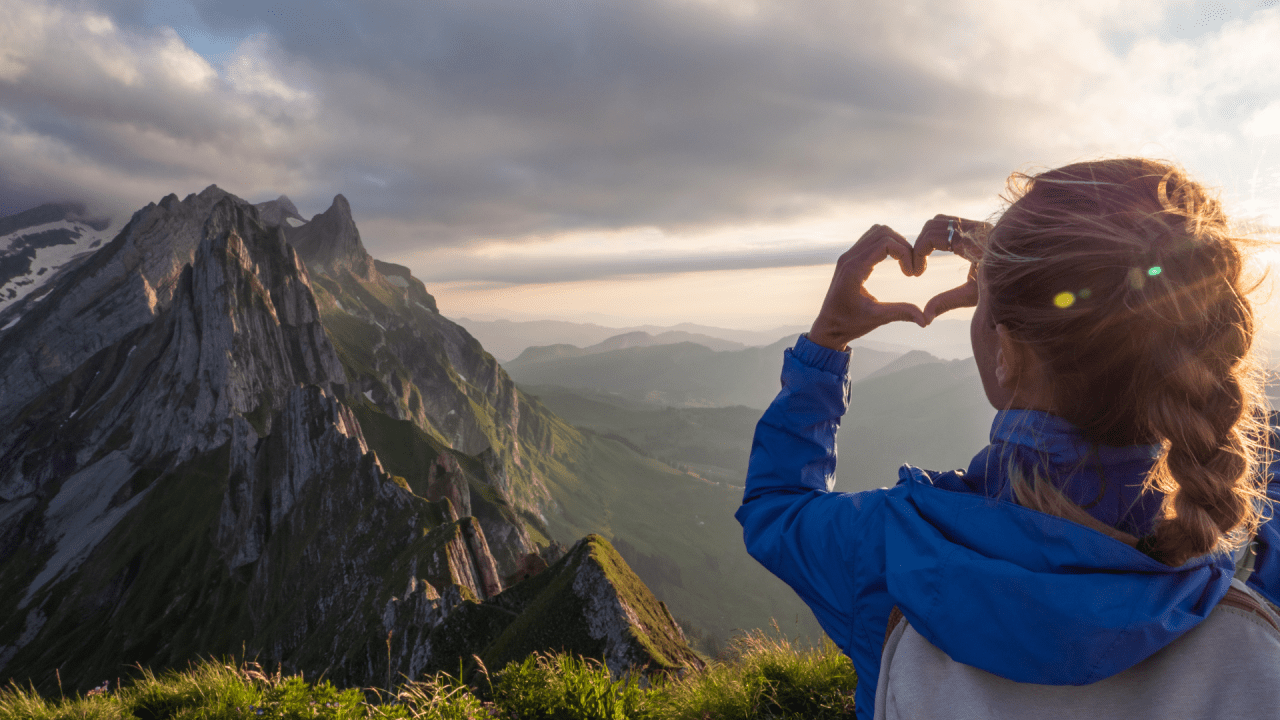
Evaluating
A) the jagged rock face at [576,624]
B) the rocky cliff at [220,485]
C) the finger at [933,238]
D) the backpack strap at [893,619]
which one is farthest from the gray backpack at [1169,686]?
the rocky cliff at [220,485]

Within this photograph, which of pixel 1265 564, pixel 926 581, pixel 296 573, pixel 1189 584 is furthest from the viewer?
pixel 296 573

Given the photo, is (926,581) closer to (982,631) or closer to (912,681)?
(982,631)

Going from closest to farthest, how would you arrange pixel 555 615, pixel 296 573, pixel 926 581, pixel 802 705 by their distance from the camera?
pixel 926 581
pixel 802 705
pixel 555 615
pixel 296 573

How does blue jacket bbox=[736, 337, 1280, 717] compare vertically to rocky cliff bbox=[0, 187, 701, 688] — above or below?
above

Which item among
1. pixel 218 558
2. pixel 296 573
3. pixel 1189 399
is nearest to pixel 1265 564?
pixel 1189 399

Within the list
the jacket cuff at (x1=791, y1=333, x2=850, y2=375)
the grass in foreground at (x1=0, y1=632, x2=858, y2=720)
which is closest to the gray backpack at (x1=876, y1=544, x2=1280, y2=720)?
the jacket cuff at (x1=791, y1=333, x2=850, y2=375)

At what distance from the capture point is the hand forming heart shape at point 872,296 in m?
2.50

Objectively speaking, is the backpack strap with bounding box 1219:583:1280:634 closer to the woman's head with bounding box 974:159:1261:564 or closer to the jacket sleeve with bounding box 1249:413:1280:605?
the woman's head with bounding box 974:159:1261:564

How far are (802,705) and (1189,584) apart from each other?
6.10 m

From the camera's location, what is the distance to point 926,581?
5.38 ft

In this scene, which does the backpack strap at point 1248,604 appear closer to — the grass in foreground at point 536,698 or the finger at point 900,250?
the finger at point 900,250

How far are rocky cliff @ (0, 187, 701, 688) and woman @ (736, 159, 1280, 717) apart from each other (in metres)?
14.5

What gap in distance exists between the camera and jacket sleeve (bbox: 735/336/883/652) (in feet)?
6.64

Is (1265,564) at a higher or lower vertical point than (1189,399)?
lower
